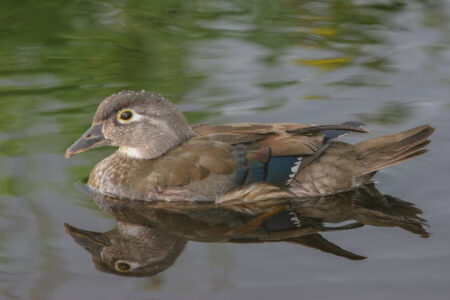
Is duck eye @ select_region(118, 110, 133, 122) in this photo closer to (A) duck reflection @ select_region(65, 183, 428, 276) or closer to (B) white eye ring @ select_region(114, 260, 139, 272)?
(A) duck reflection @ select_region(65, 183, 428, 276)

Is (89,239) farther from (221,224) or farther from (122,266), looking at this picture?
(221,224)

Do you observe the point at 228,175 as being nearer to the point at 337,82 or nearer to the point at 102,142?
the point at 102,142

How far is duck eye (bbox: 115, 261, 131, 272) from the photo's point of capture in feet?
19.7

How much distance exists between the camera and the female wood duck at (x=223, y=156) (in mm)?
7367

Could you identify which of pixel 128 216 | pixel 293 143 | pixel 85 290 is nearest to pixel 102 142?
pixel 128 216

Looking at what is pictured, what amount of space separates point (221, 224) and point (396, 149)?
1.84 metres

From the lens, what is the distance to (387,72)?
33.1ft

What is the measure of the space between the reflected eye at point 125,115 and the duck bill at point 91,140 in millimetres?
189

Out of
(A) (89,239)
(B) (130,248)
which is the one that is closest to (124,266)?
(B) (130,248)

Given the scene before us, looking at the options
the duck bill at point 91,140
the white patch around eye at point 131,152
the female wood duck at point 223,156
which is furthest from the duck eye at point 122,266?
the white patch around eye at point 131,152

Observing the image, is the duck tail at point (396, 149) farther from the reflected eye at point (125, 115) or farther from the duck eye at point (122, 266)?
the duck eye at point (122, 266)

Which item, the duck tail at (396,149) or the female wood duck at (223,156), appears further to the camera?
the duck tail at (396,149)

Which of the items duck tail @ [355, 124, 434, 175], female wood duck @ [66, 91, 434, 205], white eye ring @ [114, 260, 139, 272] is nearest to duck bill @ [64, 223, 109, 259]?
white eye ring @ [114, 260, 139, 272]

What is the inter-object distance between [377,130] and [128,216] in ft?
9.64
